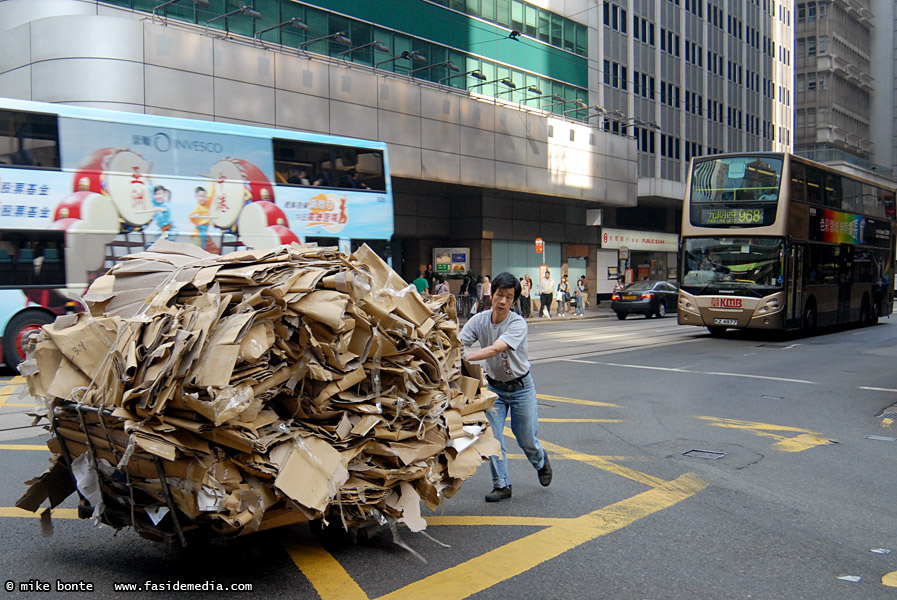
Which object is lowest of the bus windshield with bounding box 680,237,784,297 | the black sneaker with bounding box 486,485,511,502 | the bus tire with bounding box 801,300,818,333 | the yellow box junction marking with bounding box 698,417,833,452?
the yellow box junction marking with bounding box 698,417,833,452

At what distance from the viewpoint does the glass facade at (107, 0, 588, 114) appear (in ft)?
78.2

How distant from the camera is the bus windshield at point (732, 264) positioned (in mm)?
17578

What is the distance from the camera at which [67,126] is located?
A: 12445 mm

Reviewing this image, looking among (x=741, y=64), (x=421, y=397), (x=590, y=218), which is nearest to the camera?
(x=421, y=397)

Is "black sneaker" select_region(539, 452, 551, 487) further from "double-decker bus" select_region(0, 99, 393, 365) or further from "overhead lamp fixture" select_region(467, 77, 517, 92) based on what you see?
"overhead lamp fixture" select_region(467, 77, 517, 92)

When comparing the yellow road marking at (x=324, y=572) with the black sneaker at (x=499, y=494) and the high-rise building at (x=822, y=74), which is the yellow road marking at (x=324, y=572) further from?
the high-rise building at (x=822, y=74)

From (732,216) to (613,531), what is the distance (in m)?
14.5

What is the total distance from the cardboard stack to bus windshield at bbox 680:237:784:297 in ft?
48.7

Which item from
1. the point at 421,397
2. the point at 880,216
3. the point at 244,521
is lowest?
the point at 244,521

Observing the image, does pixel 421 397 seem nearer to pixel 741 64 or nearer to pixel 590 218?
pixel 590 218

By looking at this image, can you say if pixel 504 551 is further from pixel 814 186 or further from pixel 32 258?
pixel 814 186

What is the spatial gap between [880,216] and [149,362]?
84.3 feet

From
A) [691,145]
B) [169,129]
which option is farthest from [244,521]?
[691,145]

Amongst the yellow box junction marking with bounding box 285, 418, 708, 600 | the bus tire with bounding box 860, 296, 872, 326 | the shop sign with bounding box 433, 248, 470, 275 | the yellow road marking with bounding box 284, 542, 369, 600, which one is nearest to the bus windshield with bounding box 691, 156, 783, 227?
the bus tire with bounding box 860, 296, 872, 326
